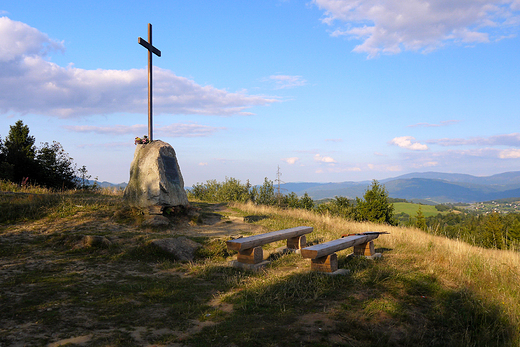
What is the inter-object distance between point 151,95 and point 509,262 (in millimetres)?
11586

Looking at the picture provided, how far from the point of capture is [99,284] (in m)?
5.49

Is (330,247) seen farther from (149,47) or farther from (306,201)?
(306,201)

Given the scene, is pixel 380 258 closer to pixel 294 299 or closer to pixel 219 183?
pixel 294 299

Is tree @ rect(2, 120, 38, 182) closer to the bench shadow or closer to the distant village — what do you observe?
the bench shadow

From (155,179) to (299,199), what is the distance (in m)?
18.2

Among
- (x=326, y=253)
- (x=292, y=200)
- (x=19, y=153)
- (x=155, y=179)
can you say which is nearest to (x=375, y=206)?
(x=292, y=200)

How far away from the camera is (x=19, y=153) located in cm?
1994

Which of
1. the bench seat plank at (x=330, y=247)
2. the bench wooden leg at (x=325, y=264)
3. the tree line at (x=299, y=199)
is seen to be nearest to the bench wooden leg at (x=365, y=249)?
the bench seat plank at (x=330, y=247)

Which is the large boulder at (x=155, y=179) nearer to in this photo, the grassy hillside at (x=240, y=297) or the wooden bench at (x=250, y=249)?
the grassy hillside at (x=240, y=297)

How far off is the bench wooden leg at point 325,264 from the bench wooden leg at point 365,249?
5.10ft

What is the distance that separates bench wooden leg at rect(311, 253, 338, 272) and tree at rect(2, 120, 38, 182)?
63.0ft

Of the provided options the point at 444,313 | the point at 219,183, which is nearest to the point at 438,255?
the point at 444,313

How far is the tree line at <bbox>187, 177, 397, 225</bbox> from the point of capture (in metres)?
23.8

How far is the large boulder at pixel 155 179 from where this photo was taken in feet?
35.7
